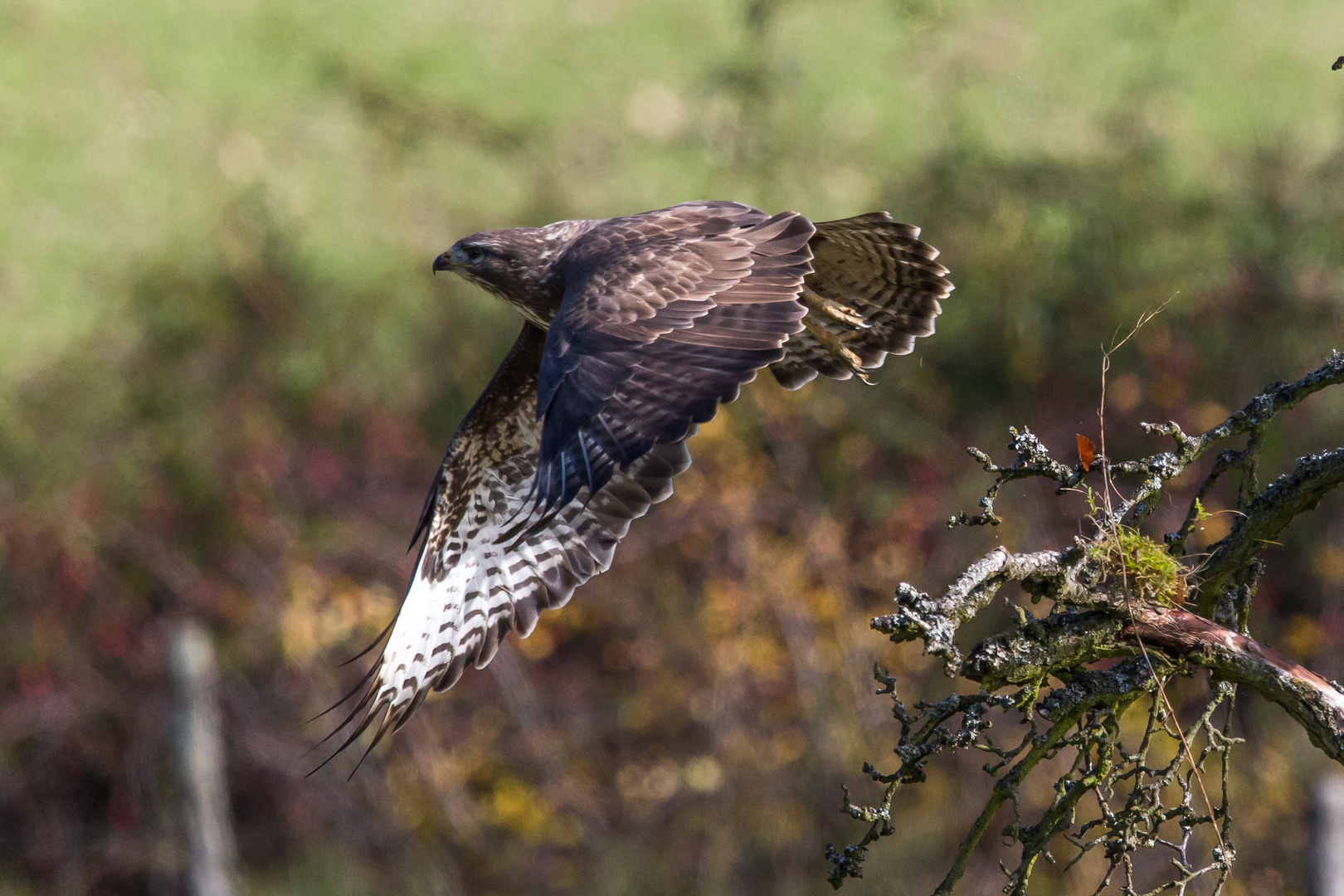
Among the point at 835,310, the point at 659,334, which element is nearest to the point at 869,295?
the point at 835,310

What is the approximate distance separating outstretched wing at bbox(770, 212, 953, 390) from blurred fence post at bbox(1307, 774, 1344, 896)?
2.32m

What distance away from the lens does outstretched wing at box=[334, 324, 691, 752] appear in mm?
3814

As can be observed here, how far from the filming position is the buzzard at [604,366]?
285 cm

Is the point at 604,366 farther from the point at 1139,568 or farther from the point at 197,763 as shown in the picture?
the point at 197,763

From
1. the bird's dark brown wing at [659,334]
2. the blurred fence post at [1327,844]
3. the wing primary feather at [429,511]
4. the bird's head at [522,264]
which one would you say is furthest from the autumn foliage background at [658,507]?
the bird's dark brown wing at [659,334]

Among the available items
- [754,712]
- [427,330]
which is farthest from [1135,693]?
[427,330]

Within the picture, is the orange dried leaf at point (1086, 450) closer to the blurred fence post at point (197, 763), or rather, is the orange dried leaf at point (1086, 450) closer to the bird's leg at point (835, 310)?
the bird's leg at point (835, 310)

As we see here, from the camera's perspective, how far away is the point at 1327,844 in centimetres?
479

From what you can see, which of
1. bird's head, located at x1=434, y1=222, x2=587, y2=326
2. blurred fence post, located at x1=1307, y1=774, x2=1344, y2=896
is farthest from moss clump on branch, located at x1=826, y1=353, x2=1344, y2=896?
blurred fence post, located at x1=1307, y1=774, x2=1344, y2=896

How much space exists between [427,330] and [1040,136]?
11.5 feet

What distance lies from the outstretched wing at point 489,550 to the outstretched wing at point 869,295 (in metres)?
0.61

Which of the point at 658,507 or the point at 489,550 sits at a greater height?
the point at 658,507

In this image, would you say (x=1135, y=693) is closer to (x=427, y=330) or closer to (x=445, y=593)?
(x=445, y=593)

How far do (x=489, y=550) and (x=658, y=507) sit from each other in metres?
3.66
